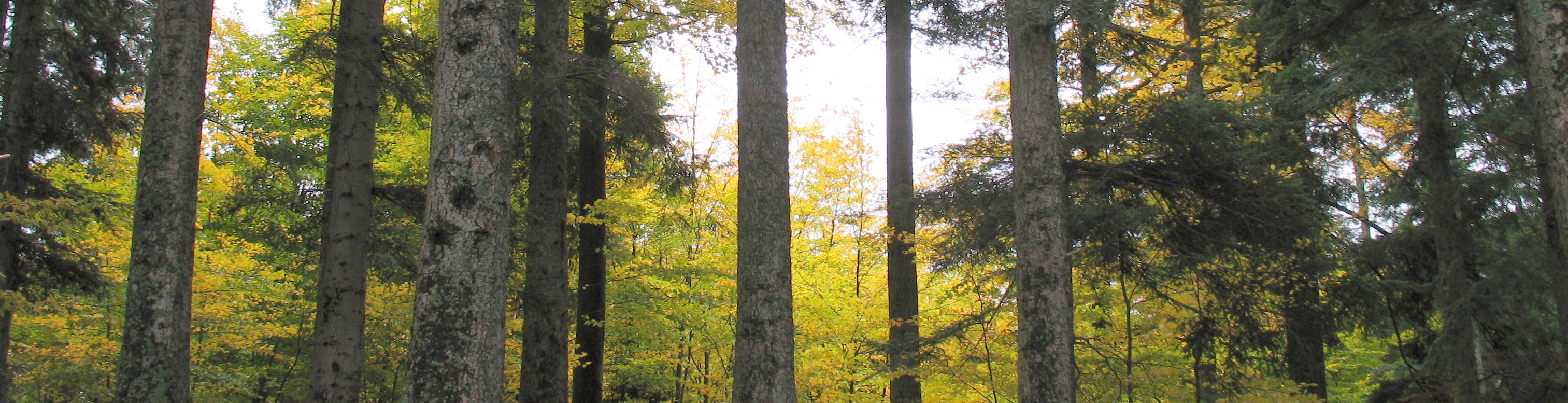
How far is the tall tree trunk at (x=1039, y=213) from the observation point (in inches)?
311

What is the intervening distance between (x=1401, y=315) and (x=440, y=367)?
1087cm

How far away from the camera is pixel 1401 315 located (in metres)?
11.1

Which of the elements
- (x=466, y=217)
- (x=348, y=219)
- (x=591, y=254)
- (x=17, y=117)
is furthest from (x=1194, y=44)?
(x=17, y=117)

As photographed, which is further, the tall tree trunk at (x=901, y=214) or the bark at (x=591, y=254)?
the bark at (x=591, y=254)

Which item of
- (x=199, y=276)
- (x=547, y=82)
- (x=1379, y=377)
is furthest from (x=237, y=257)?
(x=1379, y=377)

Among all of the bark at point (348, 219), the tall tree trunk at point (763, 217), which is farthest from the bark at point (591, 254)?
the tall tree trunk at point (763, 217)

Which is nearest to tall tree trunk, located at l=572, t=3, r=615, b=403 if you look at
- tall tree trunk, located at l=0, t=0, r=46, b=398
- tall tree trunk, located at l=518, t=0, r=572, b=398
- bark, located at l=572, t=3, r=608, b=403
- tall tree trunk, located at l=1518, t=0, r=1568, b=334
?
bark, located at l=572, t=3, r=608, b=403

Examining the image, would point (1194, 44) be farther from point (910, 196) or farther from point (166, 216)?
point (166, 216)

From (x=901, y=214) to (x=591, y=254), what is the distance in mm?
4731

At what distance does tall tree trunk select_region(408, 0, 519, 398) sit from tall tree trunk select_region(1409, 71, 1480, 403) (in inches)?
336

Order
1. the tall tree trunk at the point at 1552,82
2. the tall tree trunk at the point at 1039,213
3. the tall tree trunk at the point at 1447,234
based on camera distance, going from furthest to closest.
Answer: the tall tree trunk at the point at 1447,234 → the tall tree trunk at the point at 1039,213 → the tall tree trunk at the point at 1552,82

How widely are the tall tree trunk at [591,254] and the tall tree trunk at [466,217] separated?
20.4 feet

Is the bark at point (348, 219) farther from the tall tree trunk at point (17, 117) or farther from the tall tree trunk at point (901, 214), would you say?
the tall tree trunk at point (901, 214)

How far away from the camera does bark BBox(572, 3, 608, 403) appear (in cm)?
1274
